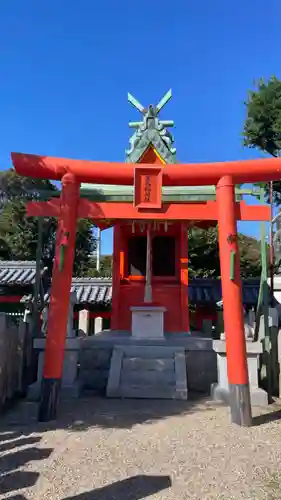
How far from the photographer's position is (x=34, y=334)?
8328 mm

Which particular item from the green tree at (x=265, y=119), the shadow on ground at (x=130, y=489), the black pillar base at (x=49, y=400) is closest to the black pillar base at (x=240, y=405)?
A: the shadow on ground at (x=130, y=489)

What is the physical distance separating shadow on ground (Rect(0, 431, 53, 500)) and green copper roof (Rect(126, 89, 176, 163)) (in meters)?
7.40

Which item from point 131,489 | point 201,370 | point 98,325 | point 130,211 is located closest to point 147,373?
point 201,370

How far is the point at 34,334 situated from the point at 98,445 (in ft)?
13.0

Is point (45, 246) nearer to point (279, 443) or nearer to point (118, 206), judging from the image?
point (118, 206)

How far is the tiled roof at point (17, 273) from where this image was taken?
13.8 meters

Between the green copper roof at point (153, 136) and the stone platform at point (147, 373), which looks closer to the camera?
the stone platform at point (147, 373)

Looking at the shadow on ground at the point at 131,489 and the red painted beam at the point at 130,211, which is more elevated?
the red painted beam at the point at 130,211

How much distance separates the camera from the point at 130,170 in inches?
282

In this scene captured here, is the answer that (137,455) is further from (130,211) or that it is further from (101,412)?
(130,211)

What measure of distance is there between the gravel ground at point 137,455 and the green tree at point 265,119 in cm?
1279

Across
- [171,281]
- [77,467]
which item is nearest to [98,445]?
[77,467]

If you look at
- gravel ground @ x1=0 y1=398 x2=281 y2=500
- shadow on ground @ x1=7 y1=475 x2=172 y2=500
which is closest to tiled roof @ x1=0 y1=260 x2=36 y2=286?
gravel ground @ x1=0 y1=398 x2=281 y2=500

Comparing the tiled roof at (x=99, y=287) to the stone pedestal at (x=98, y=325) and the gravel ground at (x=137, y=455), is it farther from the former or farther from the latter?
the gravel ground at (x=137, y=455)
